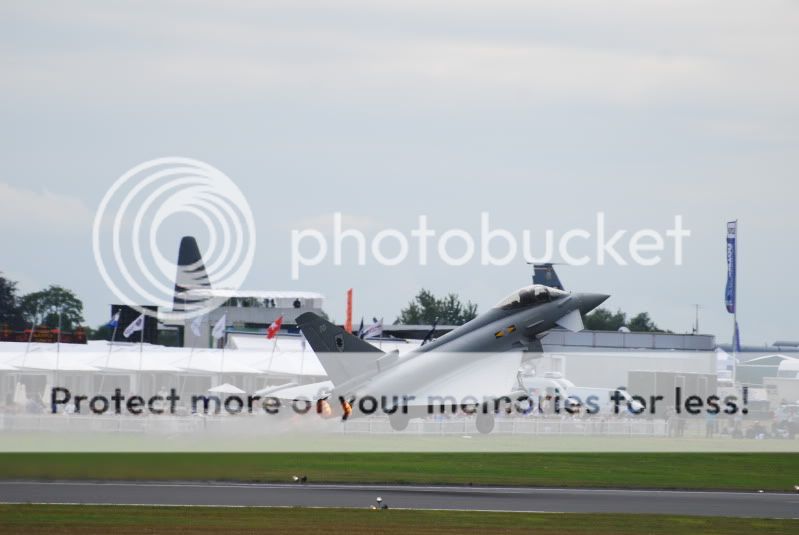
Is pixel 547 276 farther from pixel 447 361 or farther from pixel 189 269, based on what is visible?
pixel 189 269

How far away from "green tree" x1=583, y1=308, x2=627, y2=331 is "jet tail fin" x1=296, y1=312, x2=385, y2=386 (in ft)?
353

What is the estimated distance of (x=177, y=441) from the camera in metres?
40.6

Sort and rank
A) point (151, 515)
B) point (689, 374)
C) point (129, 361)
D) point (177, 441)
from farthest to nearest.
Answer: point (689, 374) → point (129, 361) → point (177, 441) → point (151, 515)

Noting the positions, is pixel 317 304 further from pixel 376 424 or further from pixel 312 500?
pixel 312 500

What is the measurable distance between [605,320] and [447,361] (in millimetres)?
125626

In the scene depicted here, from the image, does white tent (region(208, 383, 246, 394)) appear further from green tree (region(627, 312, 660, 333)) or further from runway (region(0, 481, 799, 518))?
green tree (region(627, 312, 660, 333))

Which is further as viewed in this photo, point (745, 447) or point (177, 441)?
point (745, 447)

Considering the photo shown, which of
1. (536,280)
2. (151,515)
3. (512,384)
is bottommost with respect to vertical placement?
(151,515)

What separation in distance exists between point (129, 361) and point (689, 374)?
112 feet

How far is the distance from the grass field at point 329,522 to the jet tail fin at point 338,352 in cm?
1123

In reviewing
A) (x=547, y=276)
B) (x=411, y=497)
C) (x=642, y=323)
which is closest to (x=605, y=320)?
(x=642, y=323)

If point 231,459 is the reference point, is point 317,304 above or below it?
above

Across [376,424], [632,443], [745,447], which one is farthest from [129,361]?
[745,447]

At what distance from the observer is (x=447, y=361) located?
49062mm
